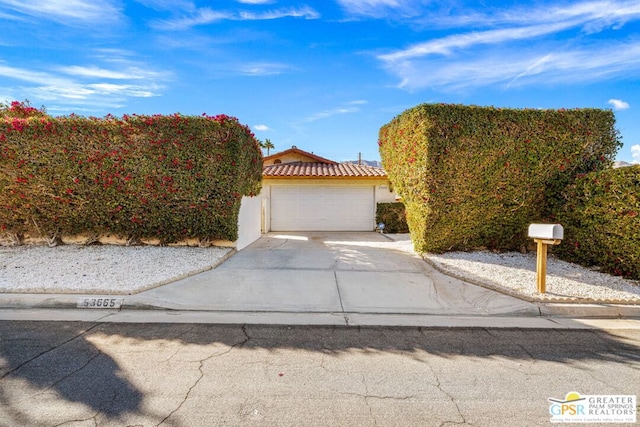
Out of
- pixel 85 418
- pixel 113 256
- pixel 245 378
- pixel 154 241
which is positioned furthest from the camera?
pixel 154 241

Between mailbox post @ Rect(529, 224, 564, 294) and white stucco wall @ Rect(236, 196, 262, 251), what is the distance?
693 centimetres

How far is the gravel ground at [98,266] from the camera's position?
17.4 ft

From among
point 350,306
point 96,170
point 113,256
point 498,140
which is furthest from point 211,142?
point 498,140

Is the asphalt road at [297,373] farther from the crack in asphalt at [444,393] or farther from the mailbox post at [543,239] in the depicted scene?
the mailbox post at [543,239]

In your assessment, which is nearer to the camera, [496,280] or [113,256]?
[496,280]

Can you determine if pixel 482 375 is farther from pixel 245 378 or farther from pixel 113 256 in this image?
pixel 113 256

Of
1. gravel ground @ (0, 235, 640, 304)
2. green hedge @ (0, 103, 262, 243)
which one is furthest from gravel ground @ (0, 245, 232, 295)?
green hedge @ (0, 103, 262, 243)

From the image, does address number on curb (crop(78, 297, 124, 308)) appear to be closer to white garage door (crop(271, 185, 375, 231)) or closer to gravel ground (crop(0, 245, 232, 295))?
gravel ground (crop(0, 245, 232, 295))

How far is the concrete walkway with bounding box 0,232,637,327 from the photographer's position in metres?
4.47

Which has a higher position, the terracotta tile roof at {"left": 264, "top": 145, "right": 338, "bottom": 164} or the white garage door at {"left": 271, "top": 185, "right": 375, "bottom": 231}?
the terracotta tile roof at {"left": 264, "top": 145, "right": 338, "bottom": 164}

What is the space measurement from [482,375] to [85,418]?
352 centimetres

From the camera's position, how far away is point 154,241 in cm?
825

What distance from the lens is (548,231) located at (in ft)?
16.8

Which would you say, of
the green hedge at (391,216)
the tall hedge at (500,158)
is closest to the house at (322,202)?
the green hedge at (391,216)
